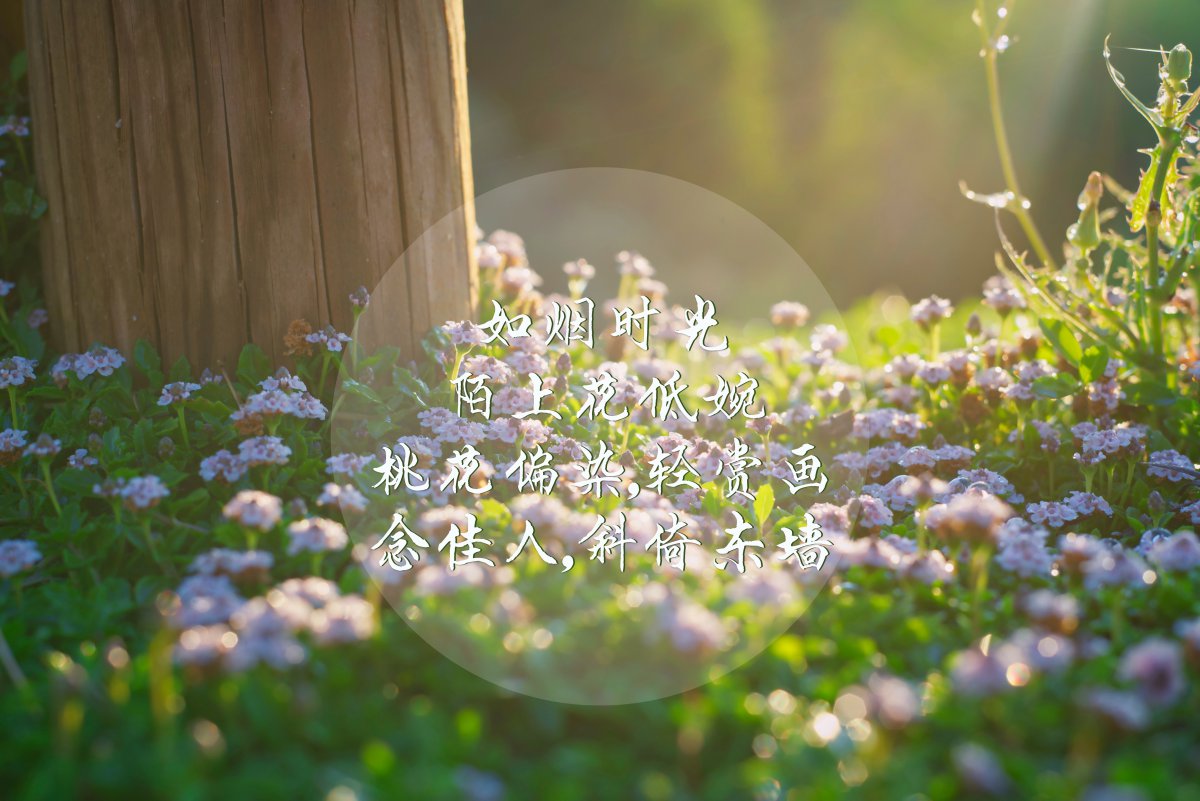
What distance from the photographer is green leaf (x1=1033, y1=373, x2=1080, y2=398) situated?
10.9ft

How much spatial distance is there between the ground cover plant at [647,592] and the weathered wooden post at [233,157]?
0.61 feet

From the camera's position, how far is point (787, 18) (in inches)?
360

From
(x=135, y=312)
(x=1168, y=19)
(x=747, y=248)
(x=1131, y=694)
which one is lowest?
(x=747, y=248)

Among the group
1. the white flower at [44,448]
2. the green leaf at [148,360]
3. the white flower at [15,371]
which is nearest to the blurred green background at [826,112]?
the green leaf at [148,360]

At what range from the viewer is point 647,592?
1.94m

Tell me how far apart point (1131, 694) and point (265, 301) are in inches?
98.4

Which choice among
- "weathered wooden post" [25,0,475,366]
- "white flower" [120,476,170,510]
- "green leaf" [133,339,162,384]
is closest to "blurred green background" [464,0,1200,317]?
"weathered wooden post" [25,0,475,366]

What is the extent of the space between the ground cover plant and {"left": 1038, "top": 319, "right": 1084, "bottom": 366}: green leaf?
0.04ft

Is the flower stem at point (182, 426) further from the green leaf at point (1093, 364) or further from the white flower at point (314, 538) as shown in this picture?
the green leaf at point (1093, 364)

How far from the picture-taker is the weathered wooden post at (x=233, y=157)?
3.01 metres

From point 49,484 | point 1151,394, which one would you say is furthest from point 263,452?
point 1151,394

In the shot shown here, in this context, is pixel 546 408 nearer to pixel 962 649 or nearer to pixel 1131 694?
pixel 962 649

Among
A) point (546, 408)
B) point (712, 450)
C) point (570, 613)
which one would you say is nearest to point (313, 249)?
point (546, 408)
